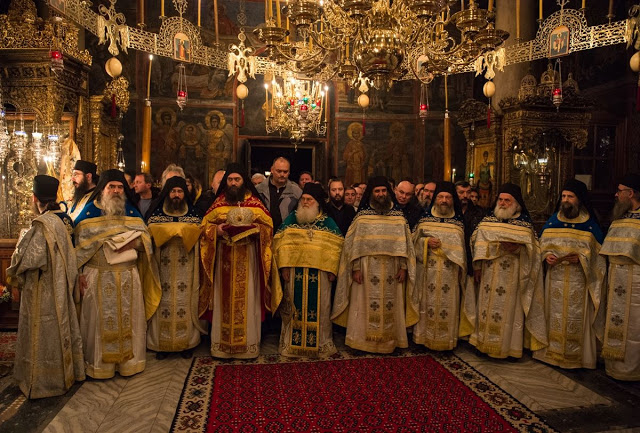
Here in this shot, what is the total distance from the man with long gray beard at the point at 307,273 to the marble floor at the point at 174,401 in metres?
1.20

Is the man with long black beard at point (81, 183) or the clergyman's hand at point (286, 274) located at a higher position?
the man with long black beard at point (81, 183)

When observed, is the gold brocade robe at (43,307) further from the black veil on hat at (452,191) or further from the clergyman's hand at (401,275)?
the black veil on hat at (452,191)

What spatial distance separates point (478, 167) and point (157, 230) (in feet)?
25.1

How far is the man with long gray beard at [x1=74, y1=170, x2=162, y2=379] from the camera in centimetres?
423

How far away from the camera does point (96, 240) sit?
13.9 feet

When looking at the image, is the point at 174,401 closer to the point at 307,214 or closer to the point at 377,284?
the point at 307,214

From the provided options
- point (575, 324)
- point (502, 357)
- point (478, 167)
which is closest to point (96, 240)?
point (502, 357)

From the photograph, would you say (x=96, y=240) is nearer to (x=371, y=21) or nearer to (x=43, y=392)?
(x=43, y=392)

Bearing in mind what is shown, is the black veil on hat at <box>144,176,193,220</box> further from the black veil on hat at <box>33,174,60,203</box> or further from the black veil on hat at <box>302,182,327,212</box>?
the black veil on hat at <box>302,182,327,212</box>

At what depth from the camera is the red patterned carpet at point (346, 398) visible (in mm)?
3518

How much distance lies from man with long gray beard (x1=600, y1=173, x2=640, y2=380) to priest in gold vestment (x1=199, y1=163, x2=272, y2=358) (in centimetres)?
345

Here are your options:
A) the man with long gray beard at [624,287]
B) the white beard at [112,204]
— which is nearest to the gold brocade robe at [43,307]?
the white beard at [112,204]

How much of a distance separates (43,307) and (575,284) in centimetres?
516

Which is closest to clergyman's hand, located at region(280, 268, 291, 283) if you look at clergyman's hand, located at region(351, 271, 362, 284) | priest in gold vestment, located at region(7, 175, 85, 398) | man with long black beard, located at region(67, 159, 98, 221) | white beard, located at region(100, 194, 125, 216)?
clergyman's hand, located at region(351, 271, 362, 284)
